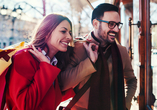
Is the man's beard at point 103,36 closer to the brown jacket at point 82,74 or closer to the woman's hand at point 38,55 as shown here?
the brown jacket at point 82,74

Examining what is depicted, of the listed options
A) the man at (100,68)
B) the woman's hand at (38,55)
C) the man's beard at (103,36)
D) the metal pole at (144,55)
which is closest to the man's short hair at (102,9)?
Answer: the man at (100,68)

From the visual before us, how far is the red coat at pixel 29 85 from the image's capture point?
80 centimetres

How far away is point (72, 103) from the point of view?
1.09 metres

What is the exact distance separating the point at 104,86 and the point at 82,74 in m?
0.28

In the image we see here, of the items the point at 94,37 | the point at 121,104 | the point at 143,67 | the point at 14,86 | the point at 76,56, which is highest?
the point at 94,37

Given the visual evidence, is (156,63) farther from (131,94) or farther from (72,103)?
(72,103)

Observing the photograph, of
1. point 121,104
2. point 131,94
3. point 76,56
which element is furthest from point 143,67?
point 76,56

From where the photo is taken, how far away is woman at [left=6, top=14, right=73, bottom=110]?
809mm

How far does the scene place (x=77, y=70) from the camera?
40.4 inches

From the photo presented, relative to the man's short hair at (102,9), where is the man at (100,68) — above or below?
below

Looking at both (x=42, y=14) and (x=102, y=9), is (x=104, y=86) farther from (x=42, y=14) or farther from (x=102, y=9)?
(x=42, y=14)

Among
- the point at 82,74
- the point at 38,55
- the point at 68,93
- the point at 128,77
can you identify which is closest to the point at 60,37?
the point at 38,55

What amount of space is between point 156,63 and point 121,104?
850 millimetres

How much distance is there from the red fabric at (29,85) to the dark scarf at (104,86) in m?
0.39
